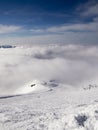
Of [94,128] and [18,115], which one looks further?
[18,115]

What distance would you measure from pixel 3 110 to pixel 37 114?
986 cm

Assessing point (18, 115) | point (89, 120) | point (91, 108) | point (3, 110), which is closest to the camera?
point (89, 120)

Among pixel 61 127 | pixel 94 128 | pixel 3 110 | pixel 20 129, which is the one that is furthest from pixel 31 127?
pixel 3 110

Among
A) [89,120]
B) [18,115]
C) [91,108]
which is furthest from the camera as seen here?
[18,115]

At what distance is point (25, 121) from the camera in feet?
147

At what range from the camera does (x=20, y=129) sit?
40.4m

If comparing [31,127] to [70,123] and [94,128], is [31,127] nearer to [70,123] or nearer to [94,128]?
[70,123]

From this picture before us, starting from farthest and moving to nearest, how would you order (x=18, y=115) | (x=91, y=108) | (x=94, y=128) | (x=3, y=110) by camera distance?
(x=3, y=110), (x=18, y=115), (x=91, y=108), (x=94, y=128)

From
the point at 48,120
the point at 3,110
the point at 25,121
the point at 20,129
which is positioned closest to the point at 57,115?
the point at 48,120

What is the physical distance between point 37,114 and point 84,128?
45.2ft

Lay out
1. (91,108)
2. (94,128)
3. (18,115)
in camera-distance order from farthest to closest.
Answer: (18,115), (91,108), (94,128)

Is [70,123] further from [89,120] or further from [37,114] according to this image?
[37,114]

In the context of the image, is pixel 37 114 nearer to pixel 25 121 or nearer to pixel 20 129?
pixel 25 121

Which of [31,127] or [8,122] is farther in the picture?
[8,122]
